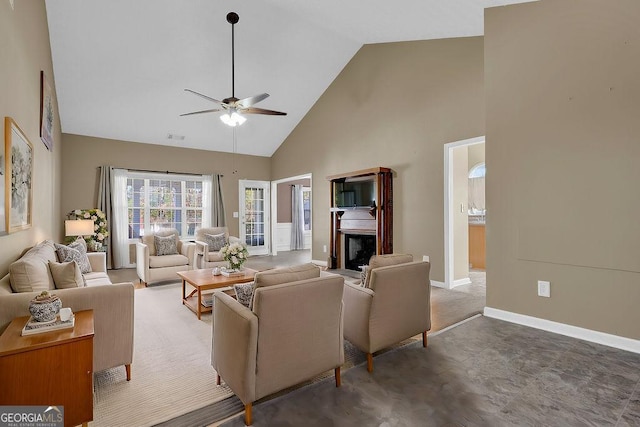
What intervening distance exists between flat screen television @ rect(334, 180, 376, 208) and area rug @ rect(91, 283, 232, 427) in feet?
11.3

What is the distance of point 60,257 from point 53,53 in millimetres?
3106

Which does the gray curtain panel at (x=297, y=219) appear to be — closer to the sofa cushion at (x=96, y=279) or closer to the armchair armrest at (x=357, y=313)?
the sofa cushion at (x=96, y=279)

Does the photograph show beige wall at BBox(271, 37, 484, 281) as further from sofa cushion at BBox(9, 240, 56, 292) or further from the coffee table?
sofa cushion at BBox(9, 240, 56, 292)

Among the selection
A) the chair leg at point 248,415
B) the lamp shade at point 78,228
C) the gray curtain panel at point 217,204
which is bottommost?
the chair leg at point 248,415

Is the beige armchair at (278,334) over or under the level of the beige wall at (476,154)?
under

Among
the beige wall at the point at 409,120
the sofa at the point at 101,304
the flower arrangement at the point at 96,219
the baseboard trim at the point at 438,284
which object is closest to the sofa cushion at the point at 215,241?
the flower arrangement at the point at 96,219

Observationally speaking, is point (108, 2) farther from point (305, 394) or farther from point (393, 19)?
point (305, 394)

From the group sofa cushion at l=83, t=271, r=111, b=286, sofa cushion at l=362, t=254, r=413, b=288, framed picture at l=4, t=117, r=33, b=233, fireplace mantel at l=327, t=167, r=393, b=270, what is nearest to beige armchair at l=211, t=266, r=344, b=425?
sofa cushion at l=362, t=254, r=413, b=288

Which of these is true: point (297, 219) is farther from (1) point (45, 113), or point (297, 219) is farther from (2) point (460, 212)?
(1) point (45, 113)

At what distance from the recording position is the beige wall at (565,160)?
2.75m

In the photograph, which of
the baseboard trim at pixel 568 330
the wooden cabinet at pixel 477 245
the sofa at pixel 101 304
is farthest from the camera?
the wooden cabinet at pixel 477 245

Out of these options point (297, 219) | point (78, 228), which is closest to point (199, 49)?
point (78, 228)

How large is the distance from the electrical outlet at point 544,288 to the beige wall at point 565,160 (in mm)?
42

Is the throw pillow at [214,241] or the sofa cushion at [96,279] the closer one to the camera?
the sofa cushion at [96,279]
